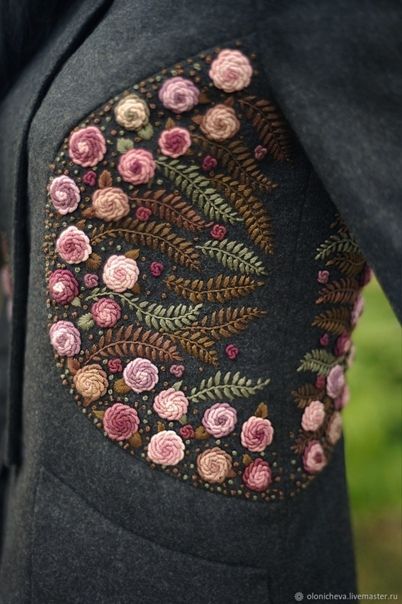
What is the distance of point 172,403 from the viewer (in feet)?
2.93

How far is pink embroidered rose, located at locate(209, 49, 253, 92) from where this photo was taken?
0.78 meters

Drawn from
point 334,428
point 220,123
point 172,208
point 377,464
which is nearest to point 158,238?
point 172,208

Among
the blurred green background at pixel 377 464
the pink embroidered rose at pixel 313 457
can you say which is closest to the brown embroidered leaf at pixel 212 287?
the pink embroidered rose at pixel 313 457

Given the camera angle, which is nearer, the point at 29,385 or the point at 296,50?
the point at 296,50

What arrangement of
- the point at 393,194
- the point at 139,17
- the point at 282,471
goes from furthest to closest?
the point at 282,471
the point at 139,17
the point at 393,194

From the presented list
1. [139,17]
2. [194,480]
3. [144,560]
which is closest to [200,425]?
[194,480]

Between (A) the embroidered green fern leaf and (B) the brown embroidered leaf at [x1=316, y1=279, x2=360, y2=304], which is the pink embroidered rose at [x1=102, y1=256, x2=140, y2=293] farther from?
(B) the brown embroidered leaf at [x1=316, y1=279, x2=360, y2=304]

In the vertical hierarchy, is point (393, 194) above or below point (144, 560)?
above

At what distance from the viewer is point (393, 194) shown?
0.74 meters

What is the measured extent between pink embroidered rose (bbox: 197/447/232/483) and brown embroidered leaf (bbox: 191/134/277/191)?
0.29 meters

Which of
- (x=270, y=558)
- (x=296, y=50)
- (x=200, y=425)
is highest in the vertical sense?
(x=296, y=50)

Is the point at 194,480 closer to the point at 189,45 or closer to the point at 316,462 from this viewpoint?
the point at 316,462

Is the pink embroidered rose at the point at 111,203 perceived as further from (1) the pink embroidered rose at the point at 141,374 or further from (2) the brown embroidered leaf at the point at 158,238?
(1) the pink embroidered rose at the point at 141,374

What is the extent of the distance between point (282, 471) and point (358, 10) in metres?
0.50
